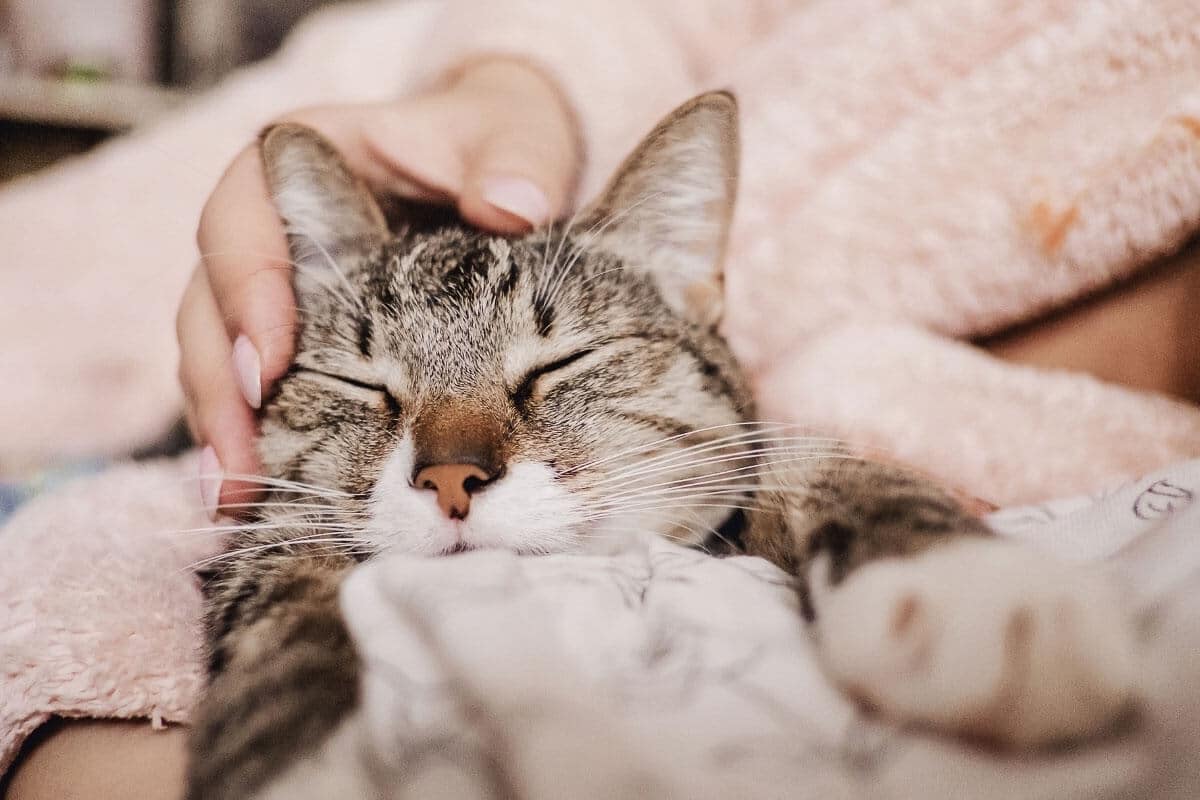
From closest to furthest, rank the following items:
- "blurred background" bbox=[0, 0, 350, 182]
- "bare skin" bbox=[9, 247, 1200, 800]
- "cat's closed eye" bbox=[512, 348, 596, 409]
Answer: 1. "bare skin" bbox=[9, 247, 1200, 800]
2. "cat's closed eye" bbox=[512, 348, 596, 409]
3. "blurred background" bbox=[0, 0, 350, 182]

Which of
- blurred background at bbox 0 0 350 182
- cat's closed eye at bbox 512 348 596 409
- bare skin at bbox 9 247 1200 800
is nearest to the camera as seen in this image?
bare skin at bbox 9 247 1200 800

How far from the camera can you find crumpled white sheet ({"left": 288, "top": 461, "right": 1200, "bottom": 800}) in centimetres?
32

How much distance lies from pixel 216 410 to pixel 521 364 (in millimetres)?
327

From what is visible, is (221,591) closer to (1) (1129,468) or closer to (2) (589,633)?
(2) (589,633)

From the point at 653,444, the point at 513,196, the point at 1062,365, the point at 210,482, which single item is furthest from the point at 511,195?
the point at 1062,365

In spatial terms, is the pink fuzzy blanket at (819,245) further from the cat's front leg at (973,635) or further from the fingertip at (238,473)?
the cat's front leg at (973,635)

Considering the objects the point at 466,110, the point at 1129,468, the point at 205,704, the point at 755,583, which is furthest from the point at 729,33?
the point at 205,704

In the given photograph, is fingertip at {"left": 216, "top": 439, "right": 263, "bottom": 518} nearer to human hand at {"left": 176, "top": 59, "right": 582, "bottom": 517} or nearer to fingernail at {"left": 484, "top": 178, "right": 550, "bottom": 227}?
human hand at {"left": 176, "top": 59, "right": 582, "bottom": 517}

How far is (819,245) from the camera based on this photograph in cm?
96

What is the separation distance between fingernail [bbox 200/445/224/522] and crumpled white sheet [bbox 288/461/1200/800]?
0.36m

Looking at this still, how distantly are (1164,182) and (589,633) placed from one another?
2.60 ft

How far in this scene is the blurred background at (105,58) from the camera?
196cm

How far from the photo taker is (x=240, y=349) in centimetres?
69

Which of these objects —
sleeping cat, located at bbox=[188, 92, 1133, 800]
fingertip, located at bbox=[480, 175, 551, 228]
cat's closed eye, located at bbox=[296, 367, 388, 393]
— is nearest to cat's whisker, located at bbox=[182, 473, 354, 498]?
sleeping cat, located at bbox=[188, 92, 1133, 800]
